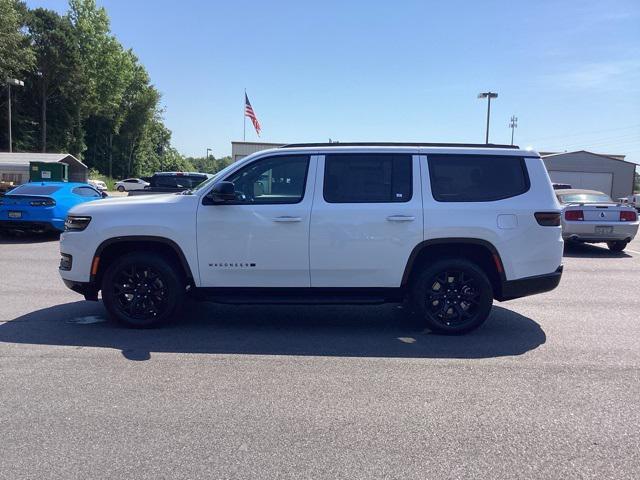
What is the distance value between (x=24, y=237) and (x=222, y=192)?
1106cm

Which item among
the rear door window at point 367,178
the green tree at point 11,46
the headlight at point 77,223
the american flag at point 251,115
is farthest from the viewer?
the green tree at point 11,46

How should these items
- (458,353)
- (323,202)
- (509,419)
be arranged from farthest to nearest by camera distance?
(323,202) < (458,353) < (509,419)

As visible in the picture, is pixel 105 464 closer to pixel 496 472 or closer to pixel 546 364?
pixel 496 472

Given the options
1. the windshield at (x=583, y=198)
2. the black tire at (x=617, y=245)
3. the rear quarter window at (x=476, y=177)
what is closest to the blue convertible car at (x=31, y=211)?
the rear quarter window at (x=476, y=177)

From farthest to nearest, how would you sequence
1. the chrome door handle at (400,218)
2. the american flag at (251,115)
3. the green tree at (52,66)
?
the green tree at (52,66), the american flag at (251,115), the chrome door handle at (400,218)

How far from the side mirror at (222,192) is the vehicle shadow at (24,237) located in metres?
9.66

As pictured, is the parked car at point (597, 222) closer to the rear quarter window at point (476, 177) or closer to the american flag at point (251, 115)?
the rear quarter window at point (476, 177)

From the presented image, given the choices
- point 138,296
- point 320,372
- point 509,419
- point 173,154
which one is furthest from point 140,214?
point 173,154

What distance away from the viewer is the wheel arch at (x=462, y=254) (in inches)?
229

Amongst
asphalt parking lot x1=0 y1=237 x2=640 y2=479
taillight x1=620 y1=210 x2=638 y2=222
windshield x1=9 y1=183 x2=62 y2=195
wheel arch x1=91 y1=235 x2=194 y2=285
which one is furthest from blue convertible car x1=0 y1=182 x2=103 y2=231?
taillight x1=620 y1=210 x2=638 y2=222

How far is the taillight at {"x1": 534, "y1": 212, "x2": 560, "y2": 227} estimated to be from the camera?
586 centimetres

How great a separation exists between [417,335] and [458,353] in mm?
689

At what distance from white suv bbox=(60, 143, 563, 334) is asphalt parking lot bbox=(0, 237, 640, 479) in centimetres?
48

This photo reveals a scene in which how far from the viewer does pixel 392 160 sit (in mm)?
5949
